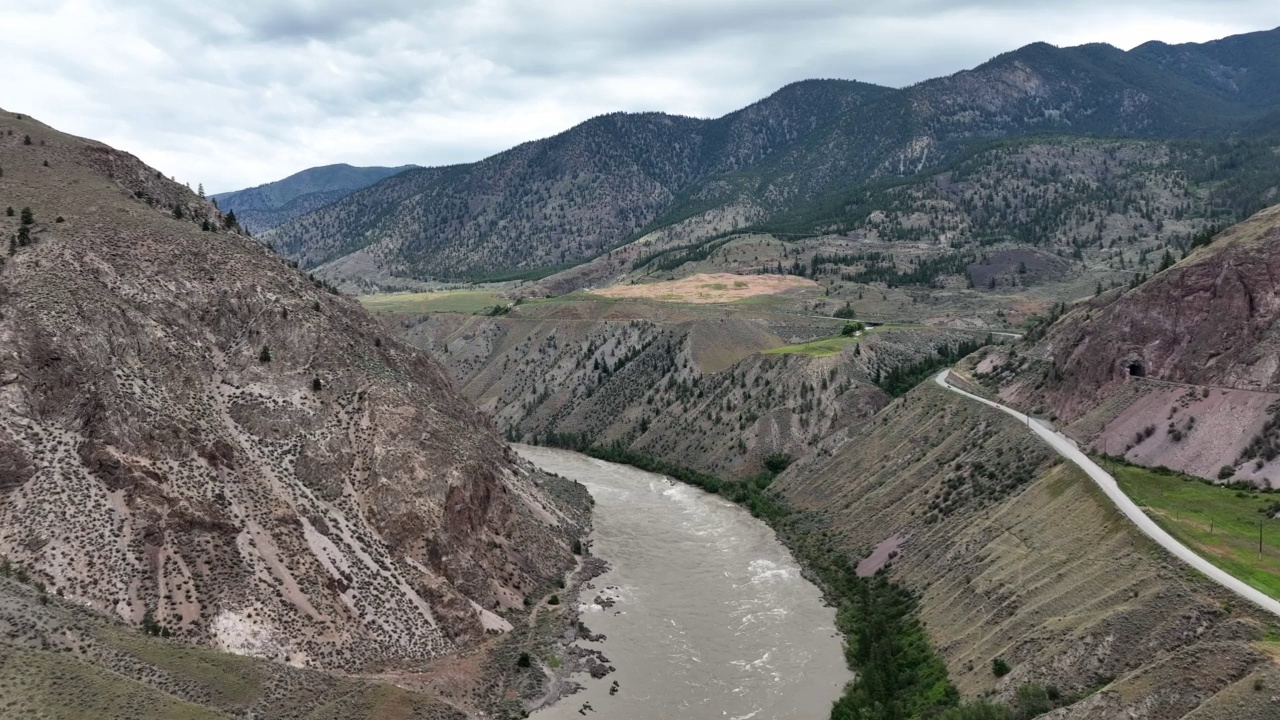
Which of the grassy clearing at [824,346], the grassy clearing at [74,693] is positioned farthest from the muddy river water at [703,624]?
the grassy clearing at [824,346]

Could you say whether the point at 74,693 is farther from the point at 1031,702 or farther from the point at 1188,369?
the point at 1188,369

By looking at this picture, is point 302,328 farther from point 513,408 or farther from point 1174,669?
point 513,408

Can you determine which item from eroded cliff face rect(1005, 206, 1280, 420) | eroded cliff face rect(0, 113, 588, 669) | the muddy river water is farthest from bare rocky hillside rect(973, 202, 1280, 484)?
eroded cliff face rect(0, 113, 588, 669)

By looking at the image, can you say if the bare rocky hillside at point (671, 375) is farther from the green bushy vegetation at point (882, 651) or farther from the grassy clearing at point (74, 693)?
the grassy clearing at point (74, 693)

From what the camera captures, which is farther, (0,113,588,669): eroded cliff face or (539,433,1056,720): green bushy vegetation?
(0,113,588,669): eroded cliff face

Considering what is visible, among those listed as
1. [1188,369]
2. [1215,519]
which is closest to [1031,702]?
[1215,519]

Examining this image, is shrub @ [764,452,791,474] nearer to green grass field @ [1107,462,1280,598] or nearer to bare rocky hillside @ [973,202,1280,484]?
bare rocky hillside @ [973,202,1280,484]

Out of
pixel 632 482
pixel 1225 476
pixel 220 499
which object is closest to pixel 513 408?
pixel 632 482
